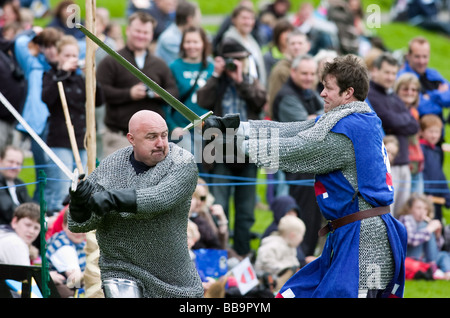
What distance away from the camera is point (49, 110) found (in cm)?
912

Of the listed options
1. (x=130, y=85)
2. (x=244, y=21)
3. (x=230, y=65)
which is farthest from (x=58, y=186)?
(x=244, y=21)

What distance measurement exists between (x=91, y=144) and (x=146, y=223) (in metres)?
1.81

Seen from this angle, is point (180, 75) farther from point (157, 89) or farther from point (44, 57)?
point (157, 89)

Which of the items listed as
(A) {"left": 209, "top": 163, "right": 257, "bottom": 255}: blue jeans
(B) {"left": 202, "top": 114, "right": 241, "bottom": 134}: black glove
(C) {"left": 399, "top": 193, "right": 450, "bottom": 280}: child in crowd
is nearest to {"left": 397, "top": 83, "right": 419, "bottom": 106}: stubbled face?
(C) {"left": 399, "top": 193, "right": 450, "bottom": 280}: child in crowd

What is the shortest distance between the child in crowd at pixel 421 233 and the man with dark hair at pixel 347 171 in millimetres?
3749

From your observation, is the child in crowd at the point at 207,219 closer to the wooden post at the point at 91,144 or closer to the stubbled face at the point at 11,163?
the wooden post at the point at 91,144

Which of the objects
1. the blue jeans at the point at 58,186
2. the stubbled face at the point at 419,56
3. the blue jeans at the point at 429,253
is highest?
the stubbled face at the point at 419,56

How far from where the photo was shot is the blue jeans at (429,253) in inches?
379

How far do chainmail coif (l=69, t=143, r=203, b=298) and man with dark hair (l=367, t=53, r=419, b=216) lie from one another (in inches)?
175

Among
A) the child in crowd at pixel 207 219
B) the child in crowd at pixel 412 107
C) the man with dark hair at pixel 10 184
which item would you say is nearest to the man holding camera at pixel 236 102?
the child in crowd at pixel 207 219

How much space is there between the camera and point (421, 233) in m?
9.60

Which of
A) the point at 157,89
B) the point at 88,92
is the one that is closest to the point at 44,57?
the point at 88,92

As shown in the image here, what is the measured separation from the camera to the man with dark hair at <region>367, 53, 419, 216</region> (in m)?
9.80

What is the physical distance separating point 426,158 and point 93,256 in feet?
16.3
